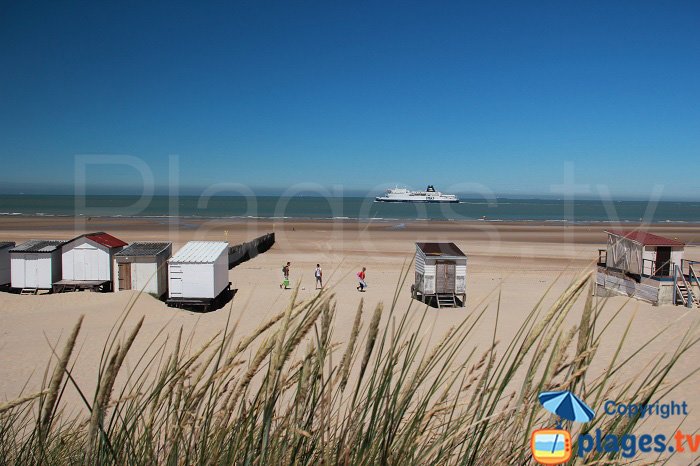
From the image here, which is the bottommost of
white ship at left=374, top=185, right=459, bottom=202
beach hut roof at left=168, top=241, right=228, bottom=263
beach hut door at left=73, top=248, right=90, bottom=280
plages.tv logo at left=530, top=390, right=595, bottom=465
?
beach hut door at left=73, top=248, right=90, bottom=280

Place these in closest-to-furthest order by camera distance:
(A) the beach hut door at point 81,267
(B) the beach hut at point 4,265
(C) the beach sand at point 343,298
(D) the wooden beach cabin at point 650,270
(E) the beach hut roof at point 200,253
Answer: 1. (C) the beach sand at point 343,298
2. (D) the wooden beach cabin at point 650,270
3. (E) the beach hut roof at point 200,253
4. (A) the beach hut door at point 81,267
5. (B) the beach hut at point 4,265

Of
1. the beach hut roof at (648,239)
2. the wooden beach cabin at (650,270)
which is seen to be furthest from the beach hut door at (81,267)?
the beach hut roof at (648,239)

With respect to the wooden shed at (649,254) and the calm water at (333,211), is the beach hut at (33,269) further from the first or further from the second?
the calm water at (333,211)

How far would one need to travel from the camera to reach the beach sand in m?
9.62

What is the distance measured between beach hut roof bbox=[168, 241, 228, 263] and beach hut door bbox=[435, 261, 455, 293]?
26.2 ft

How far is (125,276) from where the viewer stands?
1727 centimetres

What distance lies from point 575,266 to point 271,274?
17446 mm

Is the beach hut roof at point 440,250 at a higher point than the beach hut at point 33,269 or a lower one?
higher

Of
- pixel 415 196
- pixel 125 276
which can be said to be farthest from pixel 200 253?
pixel 415 196

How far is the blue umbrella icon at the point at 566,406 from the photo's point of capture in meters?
1.38

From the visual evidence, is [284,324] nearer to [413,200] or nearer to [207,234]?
[207,234]

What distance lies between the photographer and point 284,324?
4.52 feet

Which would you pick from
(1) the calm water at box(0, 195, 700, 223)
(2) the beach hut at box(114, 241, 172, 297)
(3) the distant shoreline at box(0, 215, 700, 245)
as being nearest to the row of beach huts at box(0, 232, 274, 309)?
(2) the beach hut at box(114, 241, 172, 297)

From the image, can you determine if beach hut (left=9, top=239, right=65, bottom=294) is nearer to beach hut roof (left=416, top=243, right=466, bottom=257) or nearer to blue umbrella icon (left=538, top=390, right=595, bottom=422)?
beach hut roof (left=416, top=243, right=466, bottom=257)
